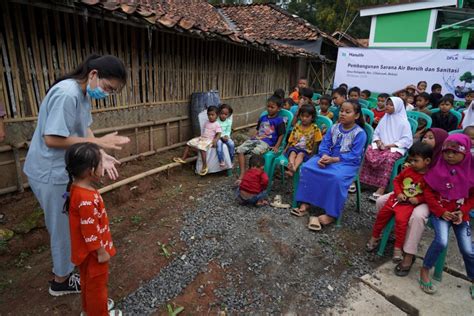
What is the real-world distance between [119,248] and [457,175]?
3.25m

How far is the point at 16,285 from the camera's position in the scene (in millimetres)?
2668

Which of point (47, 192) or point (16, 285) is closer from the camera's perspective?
point (47, 192)

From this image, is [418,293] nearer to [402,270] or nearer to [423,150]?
[402,270]

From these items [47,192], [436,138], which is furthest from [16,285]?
[436,138]

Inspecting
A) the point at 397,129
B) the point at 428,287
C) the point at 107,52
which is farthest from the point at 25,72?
the point at 397,129

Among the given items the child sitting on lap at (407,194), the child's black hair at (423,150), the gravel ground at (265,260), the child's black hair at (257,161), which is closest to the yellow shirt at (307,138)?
the child's black hair at (257,161)

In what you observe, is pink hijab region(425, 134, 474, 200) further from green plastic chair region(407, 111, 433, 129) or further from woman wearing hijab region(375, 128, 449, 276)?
green plastic chair region(407, 111, 433, 129)

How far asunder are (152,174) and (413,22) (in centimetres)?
1384

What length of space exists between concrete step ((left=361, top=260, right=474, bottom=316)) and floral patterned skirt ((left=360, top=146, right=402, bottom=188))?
1.74 meters

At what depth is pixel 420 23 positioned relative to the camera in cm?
1313

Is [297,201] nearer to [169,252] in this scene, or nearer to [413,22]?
[169,252]

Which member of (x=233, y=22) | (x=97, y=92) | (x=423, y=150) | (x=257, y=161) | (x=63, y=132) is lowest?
(x=257, y=161)

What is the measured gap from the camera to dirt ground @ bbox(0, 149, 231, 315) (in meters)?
2.50

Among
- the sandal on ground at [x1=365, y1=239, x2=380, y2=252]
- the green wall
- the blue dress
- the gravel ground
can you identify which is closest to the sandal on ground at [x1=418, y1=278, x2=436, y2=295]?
the gravel ground
